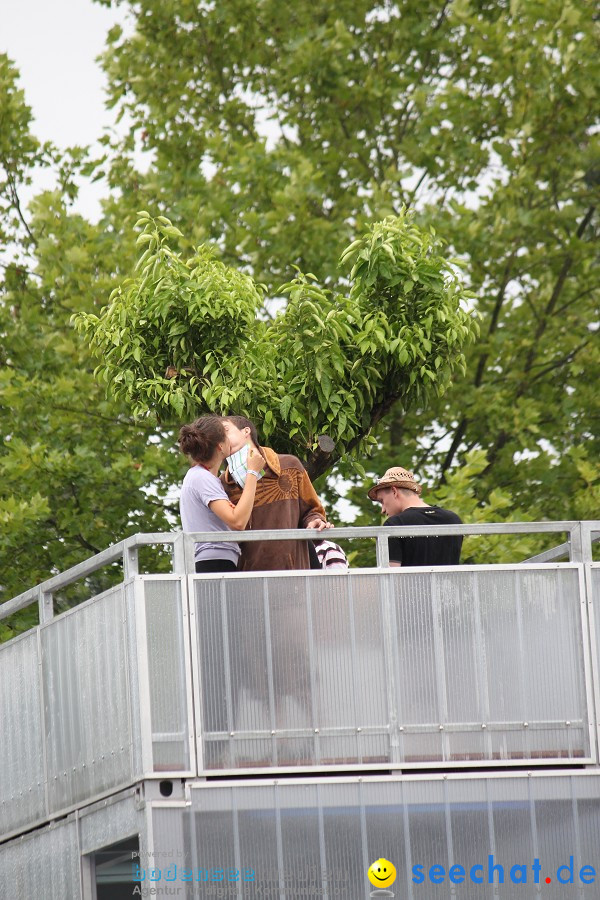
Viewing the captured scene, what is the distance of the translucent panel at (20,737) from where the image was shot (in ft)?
32.7

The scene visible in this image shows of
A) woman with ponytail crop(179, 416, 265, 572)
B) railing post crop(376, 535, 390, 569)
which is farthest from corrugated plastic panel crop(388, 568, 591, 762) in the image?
woman with ponytail crop(179, 416, 265, 572)

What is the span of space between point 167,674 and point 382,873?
148 centimetres

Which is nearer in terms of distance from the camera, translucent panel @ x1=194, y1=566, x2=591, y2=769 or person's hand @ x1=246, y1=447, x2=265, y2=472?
translucent panel @ x1=194, y1=566, x2=591, y2=769

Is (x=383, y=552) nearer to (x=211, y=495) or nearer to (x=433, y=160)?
(x=211, y=495)

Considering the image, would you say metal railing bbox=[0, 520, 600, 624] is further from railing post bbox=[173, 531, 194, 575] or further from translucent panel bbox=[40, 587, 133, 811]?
translucent panel bbox=[40, 587, 133, 811]

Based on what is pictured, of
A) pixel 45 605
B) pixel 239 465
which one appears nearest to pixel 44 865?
pixel 45 605

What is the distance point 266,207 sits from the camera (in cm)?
1914

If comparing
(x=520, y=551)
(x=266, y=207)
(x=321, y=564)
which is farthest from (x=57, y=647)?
(x=266, y=207)

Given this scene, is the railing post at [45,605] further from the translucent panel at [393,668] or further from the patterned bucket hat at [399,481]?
the patterned bucket hat at [399,481]

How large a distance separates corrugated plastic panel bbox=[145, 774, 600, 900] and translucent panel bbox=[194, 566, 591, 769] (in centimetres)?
16

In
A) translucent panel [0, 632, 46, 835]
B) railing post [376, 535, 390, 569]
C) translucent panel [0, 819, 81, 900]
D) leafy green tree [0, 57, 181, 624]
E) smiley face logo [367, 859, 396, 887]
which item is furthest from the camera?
leafy green tree [0, 57, 181, 624]

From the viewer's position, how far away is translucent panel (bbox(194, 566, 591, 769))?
909cm

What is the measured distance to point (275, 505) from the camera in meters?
9.66

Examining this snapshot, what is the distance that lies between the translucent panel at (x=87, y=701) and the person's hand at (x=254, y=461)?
96cm
